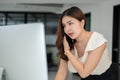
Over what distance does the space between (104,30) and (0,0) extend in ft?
11.4

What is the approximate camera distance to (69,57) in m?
1.34

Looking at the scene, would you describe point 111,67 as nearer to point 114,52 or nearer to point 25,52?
point 25,52

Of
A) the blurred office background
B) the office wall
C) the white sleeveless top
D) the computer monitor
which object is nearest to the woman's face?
the white sleeveless top

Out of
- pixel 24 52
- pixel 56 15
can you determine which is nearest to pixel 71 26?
pixel 24 52

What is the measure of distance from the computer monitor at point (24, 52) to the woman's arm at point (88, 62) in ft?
1.50

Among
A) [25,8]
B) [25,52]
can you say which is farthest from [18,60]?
[25,8]

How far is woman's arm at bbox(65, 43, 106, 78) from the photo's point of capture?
131 centimetres

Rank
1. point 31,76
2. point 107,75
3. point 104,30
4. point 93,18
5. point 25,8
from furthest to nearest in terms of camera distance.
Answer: point 25,8
point 93,18
point 104,30
point 107,75
point 31,76

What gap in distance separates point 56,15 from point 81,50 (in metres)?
8.13

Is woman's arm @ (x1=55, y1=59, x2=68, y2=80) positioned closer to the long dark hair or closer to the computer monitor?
the long dark hair

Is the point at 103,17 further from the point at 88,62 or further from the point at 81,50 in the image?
the point at 88,62

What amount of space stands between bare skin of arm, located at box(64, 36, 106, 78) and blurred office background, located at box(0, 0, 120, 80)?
3899 mm

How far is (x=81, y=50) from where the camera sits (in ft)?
4.76

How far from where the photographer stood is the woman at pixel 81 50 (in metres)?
1.31
